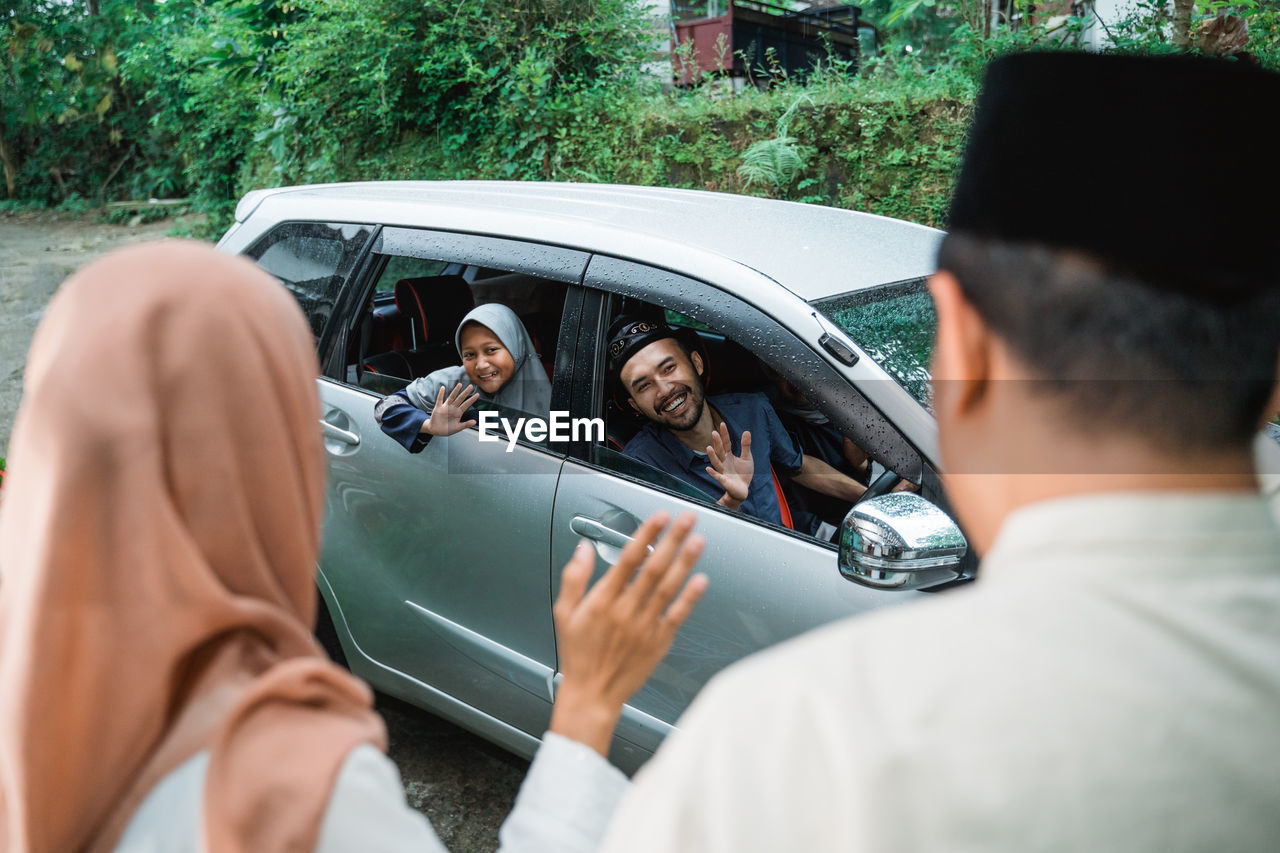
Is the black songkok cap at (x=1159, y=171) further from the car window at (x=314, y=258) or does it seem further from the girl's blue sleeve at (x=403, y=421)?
the car window at (x=314, y=258)

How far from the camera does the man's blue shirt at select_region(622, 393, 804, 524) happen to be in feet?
8.68

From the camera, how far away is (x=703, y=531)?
2.30m

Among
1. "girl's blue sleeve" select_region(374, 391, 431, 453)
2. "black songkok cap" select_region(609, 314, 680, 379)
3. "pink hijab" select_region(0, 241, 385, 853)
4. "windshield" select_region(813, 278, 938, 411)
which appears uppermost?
"pink hijab" select_region(0, 241, 385, 853)

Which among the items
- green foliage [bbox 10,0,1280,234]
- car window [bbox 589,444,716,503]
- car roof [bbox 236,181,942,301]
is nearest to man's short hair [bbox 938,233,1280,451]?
car roof [bbox 236,181,942,301]

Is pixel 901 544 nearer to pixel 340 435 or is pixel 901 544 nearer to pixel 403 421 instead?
pixel 403 421

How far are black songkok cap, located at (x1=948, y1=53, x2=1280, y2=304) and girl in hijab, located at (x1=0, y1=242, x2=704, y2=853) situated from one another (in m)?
0.76

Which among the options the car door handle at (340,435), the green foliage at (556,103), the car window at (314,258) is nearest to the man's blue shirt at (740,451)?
the car door handle at (340,435)

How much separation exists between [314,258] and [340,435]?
682 millimetres

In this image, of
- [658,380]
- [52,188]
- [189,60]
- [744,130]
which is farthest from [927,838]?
[52,188]

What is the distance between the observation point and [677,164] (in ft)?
24.8

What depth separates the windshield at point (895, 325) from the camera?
85.4 inches

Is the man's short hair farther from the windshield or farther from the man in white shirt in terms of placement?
the windshield

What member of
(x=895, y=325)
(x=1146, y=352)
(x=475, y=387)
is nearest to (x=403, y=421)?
(x=475, y=387)

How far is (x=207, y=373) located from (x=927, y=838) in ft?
2.48
